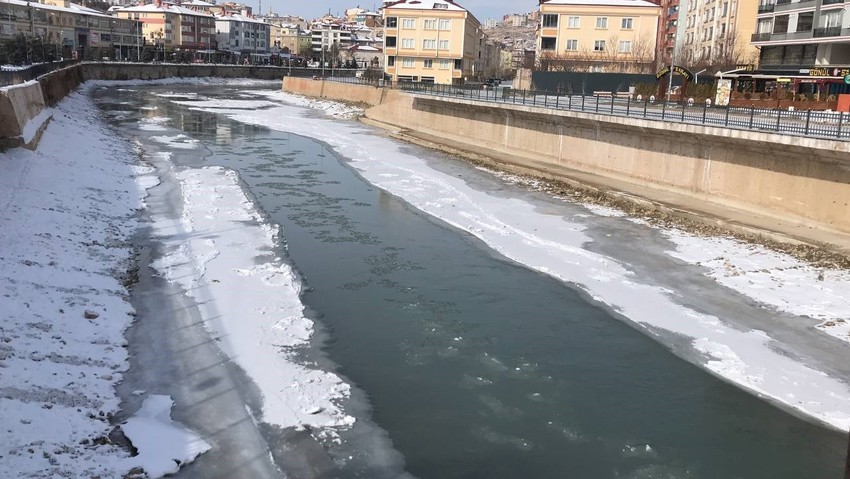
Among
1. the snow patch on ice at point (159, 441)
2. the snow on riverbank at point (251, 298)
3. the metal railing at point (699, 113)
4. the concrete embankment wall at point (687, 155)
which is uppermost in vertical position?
the metal railing at point (699, 113)

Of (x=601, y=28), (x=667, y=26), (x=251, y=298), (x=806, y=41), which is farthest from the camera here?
(x=667, y=26)

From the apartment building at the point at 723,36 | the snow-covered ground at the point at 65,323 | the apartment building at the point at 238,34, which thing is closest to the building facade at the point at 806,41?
the apartment building at the point at 723,36

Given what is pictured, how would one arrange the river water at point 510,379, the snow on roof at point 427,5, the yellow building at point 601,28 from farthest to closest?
the snow on roof at point 427,5
the yellow building at point 601,28
the river water at point 510,379

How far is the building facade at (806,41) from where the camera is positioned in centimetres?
4441

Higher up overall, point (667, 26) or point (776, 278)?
point (667, 26)

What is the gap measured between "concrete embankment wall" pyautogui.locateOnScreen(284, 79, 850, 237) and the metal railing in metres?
→ 0.49

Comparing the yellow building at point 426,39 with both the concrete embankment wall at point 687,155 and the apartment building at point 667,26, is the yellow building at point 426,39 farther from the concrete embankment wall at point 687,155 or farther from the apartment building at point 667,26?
the concrete embankment wall at point 687,155

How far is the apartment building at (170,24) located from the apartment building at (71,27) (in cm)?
635

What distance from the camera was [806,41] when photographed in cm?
5253

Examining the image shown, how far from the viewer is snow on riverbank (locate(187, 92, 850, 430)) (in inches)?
481

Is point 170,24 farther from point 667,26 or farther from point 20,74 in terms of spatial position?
point 20,74

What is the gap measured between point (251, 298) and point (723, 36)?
208 ft

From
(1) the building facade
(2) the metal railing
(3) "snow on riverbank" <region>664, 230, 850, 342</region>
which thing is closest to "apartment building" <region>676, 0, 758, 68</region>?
(1) the building facade

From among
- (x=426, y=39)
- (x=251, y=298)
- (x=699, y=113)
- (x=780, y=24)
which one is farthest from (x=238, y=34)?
(x=251, y=298)
